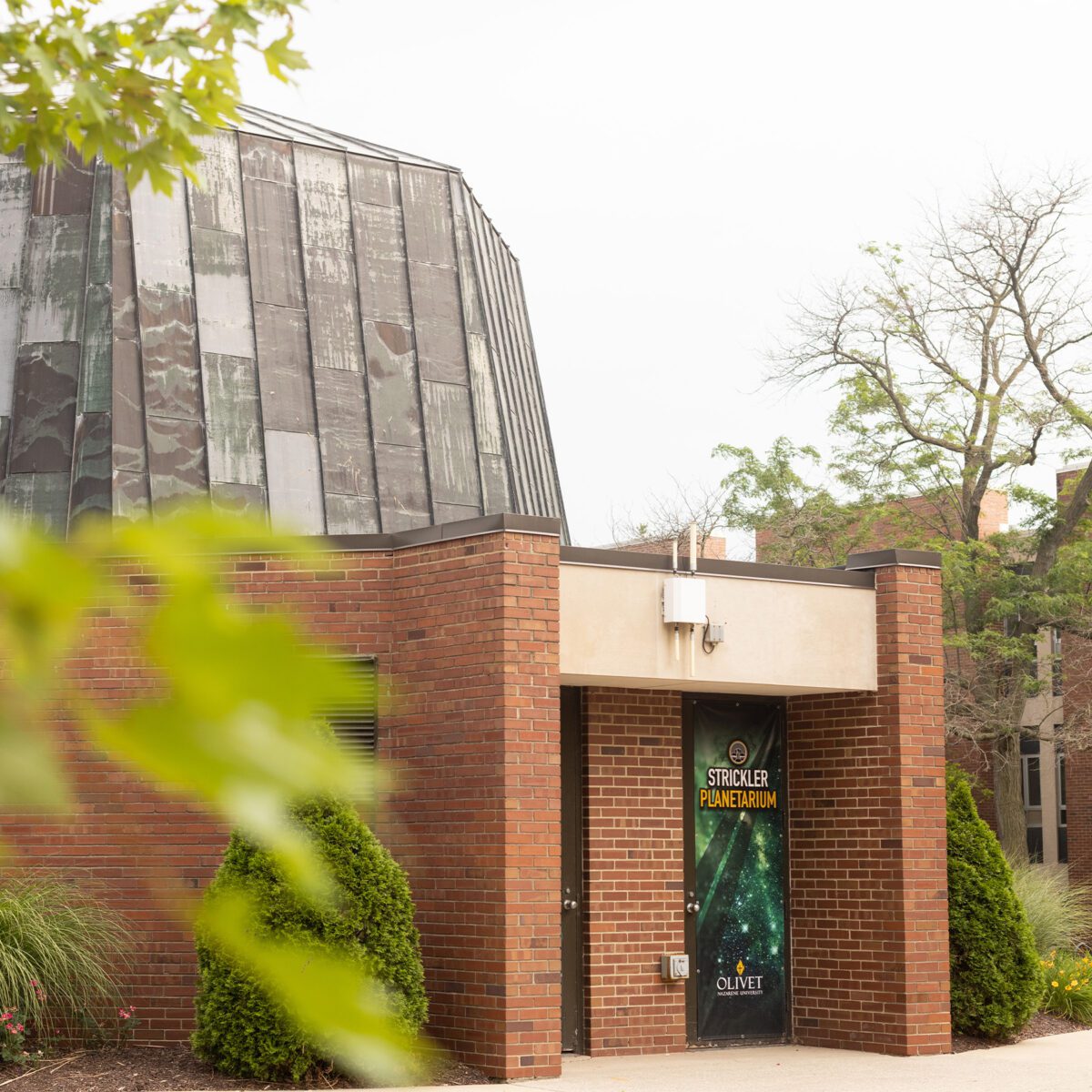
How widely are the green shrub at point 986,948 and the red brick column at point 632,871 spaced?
2.48 metres

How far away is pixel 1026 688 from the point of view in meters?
28.6

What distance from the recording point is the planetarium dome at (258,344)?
15922 mm

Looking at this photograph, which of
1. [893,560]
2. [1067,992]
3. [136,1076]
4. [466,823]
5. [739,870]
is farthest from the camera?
[1067,992]

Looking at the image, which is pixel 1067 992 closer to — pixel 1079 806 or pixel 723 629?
pixel 723 629

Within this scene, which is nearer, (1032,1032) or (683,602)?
(683,602)

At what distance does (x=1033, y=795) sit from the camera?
4078 centimetres

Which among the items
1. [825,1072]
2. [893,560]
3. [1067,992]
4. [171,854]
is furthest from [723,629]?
[1067,992]

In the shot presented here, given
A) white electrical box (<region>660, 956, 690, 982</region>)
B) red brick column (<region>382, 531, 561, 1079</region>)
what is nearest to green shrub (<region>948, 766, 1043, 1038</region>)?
white electrical box (<region>660, 956, 690, 982</region>)

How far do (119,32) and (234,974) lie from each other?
765cm

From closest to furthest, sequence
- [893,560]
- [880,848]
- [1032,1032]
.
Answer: [880,848], [893,560], [1032,1032]

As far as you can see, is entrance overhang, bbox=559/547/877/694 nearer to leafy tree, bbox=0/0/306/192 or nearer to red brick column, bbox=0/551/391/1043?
red brick column, bbox=0/551/391/1043

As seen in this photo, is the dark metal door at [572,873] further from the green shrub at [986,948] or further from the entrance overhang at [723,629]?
the green shrub at [986,948]

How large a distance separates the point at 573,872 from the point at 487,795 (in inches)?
72.4

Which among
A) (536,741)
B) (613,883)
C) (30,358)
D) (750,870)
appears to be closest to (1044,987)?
(750,870)
